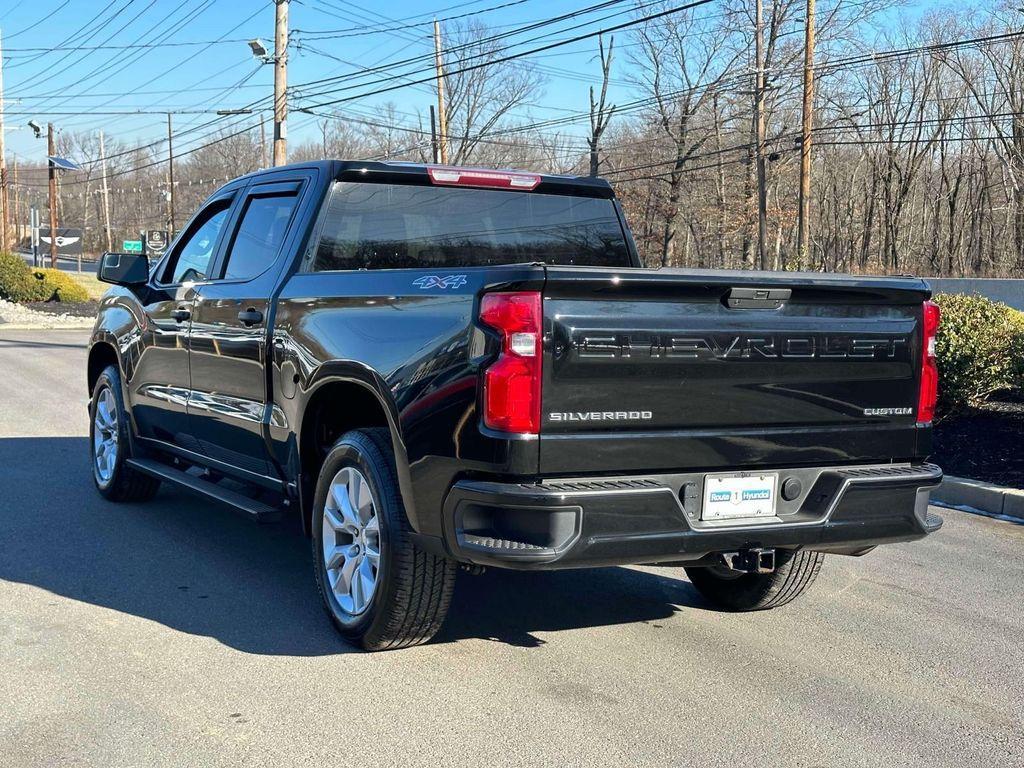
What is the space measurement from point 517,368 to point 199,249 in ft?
11.4

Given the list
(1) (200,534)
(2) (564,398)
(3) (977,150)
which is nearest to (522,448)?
(2) (564,398)

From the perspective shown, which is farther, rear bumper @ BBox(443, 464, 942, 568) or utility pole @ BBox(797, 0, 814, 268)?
utility pole @ BBox(797, 0, 814, 268)

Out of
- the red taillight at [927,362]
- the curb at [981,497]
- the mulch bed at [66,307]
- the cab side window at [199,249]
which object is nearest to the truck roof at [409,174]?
the cab side window at [199,249]

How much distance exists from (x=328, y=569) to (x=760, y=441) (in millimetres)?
1936

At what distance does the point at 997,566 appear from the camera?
627cm

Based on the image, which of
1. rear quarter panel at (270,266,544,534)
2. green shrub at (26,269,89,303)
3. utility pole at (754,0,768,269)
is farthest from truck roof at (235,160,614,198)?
green shrub at (26,269,89,303)

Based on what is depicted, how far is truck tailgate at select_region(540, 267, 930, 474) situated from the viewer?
3.73 m

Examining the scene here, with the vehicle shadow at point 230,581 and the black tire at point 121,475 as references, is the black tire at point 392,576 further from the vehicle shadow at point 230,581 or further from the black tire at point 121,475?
the black tire at point 121,475

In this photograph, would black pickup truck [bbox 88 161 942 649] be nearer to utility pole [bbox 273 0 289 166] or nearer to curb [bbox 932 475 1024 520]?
curb [bbox 932 475 1024 520]

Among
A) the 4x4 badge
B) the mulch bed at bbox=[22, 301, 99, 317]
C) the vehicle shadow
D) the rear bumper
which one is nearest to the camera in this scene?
the rear bumper

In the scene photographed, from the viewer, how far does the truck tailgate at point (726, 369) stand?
147 inches

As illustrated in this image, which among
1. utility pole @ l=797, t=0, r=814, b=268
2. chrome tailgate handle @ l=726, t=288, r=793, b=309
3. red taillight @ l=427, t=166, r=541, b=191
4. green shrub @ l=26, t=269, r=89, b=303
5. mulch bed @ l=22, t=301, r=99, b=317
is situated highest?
utility pole @ l=797, t=0, r=814, b=268

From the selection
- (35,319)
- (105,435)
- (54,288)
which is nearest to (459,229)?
(105,435)

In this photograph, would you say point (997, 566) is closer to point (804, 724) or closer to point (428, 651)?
point (804, 724)
